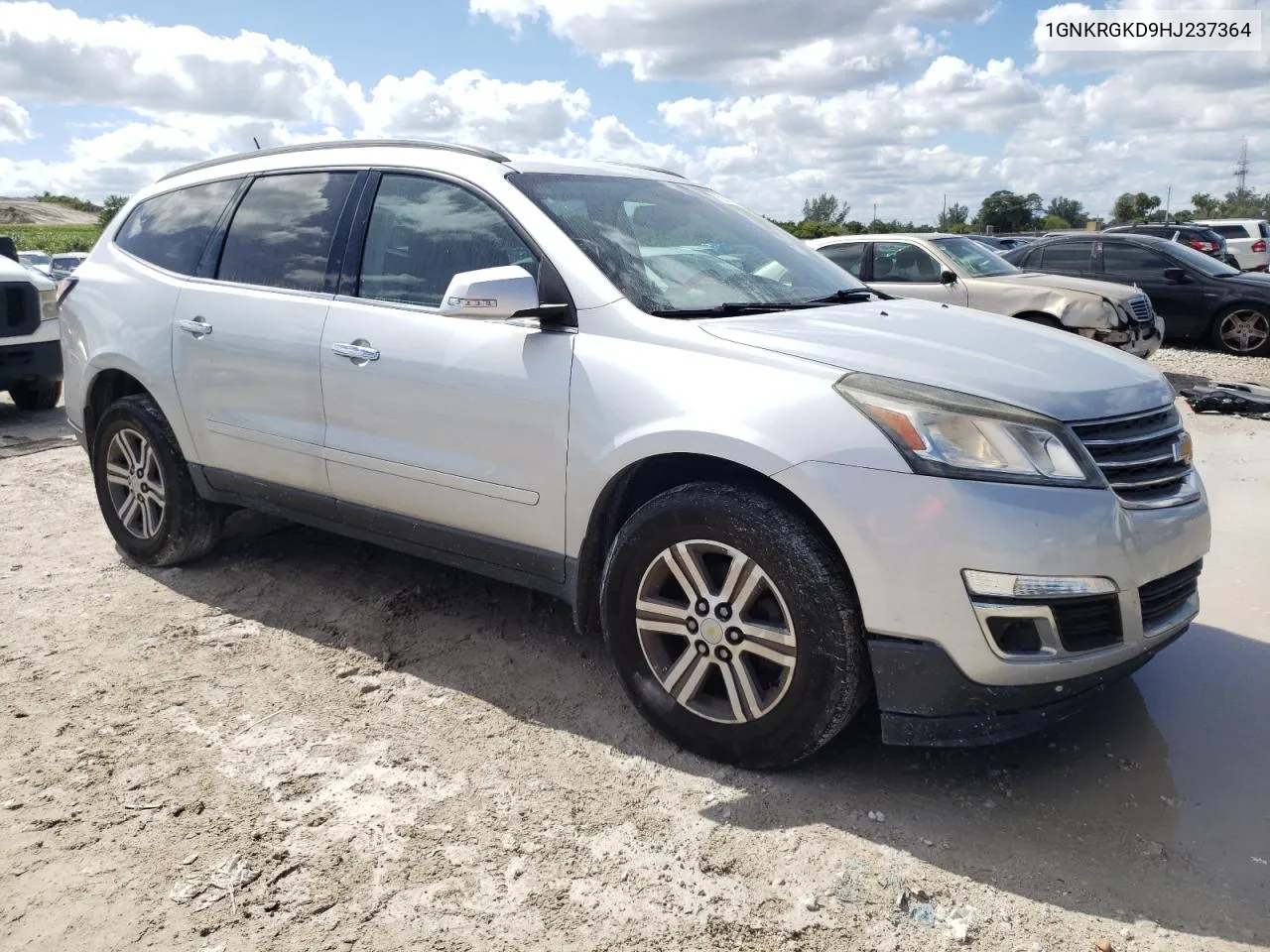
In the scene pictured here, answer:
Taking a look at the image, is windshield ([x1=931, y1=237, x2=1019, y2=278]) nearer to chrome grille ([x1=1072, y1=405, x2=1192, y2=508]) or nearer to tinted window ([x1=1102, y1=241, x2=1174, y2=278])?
tinted window ([x1=1102, y1=241, x2=1174, y2=278])

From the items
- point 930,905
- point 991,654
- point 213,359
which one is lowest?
point 930,905

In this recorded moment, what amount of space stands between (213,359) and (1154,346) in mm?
9353

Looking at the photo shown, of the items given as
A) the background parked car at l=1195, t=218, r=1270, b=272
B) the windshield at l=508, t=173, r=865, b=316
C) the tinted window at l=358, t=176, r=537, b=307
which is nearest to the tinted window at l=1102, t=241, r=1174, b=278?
the background parked car at l=1195, t=218, r=1270, b=272

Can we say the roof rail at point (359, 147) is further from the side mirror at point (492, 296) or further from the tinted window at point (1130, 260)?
the tinted window at point (1130, 260)

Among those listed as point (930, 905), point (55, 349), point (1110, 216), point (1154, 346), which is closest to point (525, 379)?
point (930, 905)

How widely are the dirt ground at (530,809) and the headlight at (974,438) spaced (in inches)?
38.3

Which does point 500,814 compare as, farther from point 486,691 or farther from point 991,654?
point 991,654

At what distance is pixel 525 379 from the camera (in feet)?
11.0

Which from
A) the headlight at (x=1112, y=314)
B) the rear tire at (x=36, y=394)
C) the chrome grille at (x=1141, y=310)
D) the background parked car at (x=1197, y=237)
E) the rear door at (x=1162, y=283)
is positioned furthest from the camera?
the background parked car at (x=1197, y=237)

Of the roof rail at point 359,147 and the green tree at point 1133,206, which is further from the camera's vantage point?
the green tree at point 1133,206

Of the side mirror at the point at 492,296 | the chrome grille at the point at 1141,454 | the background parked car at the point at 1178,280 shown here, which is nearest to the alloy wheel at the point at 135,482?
the side mirror at the point at 492,296

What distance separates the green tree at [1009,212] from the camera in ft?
203

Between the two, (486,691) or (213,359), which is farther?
(213,359)

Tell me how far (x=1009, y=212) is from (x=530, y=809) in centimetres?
6531
